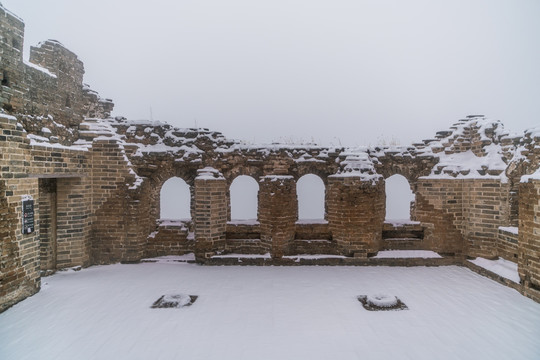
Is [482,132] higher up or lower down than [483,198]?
higher up

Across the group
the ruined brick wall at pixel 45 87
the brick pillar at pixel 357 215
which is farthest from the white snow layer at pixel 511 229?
the ruined brick wall at pixel 45 87

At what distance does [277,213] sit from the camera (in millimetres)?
7312

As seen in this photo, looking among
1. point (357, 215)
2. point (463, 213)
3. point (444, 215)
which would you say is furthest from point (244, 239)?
point (463, 213)

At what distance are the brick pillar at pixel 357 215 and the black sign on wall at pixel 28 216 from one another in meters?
6.41

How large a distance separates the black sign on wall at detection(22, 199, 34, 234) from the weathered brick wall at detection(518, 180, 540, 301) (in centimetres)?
908

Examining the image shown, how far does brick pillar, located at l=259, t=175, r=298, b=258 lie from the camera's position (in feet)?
24.0

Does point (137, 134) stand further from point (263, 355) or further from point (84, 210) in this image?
point (263, 355)

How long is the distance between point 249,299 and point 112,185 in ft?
15.2

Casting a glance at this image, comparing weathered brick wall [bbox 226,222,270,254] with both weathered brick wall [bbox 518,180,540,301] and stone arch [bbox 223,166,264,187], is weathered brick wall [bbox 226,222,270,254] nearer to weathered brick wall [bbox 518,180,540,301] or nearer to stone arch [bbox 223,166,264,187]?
stone arch [bbox 223,166,264,187]

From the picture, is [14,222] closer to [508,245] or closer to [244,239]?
[244,239]

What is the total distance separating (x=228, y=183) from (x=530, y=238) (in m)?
6.49

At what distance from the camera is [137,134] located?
7.83 metres

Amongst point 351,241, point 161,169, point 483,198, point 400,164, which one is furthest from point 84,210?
point 483,198

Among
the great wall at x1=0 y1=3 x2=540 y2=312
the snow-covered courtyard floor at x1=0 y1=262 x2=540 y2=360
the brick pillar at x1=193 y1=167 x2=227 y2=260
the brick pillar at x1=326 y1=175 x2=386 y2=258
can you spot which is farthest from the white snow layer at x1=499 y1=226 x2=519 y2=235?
the brick pillar at x1=193 y1=167 x2=227 y2=260
